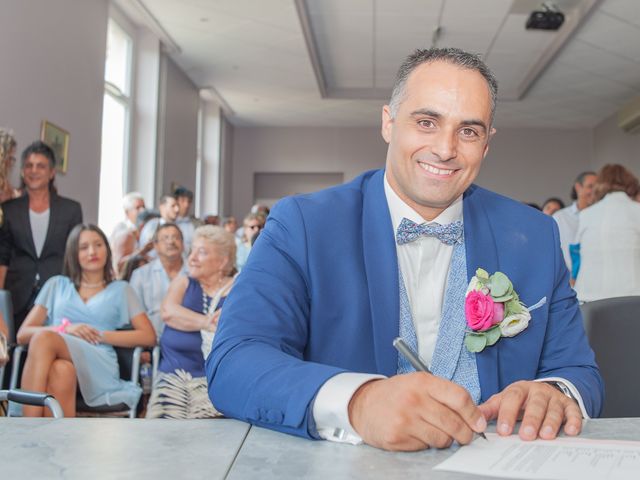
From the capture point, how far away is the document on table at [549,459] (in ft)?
2.68

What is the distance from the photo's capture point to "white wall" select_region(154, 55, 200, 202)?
979cm

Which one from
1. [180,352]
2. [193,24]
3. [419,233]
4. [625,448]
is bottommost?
[180,352]

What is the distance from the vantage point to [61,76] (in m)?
6.61

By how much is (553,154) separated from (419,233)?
15309 mm

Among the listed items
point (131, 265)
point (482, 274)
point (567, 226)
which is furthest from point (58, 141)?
point (482, 274)

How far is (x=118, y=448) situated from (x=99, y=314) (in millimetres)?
2915

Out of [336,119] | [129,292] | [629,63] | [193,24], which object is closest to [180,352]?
[129,292]

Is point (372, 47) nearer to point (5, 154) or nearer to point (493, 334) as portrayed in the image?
point (5, 154)

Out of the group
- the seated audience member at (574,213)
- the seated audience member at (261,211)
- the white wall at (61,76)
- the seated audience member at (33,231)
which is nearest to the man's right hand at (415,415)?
the seated audience member at (33,231)

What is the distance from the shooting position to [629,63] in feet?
33.4

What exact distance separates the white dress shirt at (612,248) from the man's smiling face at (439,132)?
127 inches

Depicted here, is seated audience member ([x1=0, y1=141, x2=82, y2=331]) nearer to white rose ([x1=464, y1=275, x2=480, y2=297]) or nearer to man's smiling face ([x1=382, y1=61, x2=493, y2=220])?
man's smiling face ([x1=382, y1=61, x2=493, y2=220])

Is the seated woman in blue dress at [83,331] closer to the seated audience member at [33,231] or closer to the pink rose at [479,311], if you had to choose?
the seated audience member at [33,231]

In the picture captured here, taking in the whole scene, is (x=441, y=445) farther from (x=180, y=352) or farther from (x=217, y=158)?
(x=217, y=158)
